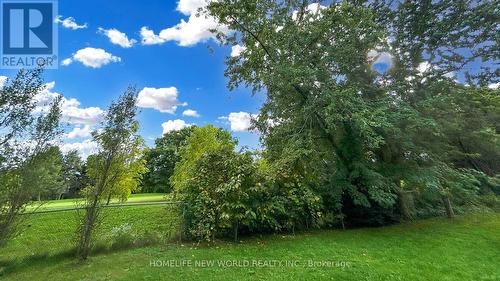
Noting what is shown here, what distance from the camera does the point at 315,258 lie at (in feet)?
20.8

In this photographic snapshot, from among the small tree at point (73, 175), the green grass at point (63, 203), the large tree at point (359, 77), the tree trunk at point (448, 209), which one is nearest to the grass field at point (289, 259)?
the green grass at point (63, 203)

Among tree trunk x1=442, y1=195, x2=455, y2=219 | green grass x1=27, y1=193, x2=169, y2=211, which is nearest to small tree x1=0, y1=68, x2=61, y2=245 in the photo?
green grass x1=27, y1=193, x2=169, y2=211

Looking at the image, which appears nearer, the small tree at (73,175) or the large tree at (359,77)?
the small tree at (73,175)

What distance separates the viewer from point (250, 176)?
8195mm

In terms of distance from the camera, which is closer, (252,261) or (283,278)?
(283,278)

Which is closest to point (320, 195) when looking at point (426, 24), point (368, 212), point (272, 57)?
point (368, 212)

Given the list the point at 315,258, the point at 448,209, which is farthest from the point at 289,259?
the point at 448,209

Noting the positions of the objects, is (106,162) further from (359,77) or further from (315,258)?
(359,77)

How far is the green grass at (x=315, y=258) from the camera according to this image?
541 centimetres

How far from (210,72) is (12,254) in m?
9.27

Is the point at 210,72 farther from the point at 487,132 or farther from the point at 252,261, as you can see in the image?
the point at 487,132

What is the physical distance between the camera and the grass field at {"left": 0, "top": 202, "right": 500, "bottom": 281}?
5.42m

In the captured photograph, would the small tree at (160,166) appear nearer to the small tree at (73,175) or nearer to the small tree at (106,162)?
the small tree at (73,175)

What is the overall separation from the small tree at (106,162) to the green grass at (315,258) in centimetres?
70
